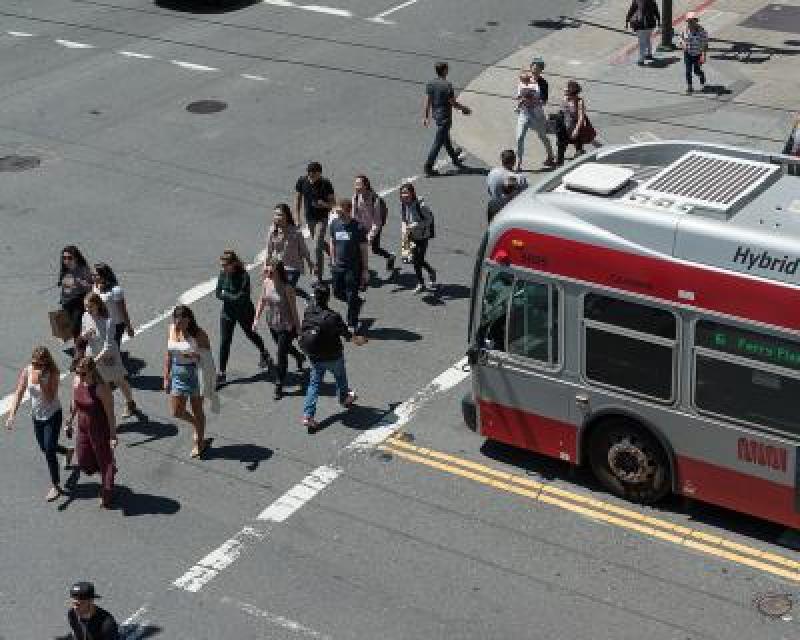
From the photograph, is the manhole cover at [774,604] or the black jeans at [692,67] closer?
the manhole cover at [774,604]

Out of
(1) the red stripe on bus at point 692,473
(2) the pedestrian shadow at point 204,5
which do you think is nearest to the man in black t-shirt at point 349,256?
(1) the red stripe on bus at point 692,473

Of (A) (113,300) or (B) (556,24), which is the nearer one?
(A) (113,300)

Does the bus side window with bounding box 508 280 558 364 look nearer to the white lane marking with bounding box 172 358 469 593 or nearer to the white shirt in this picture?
the white lane marking with bounding box 172 358 469 593

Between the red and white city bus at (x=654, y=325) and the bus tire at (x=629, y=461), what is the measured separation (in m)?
0.01

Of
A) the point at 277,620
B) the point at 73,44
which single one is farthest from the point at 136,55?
the point at 277,620

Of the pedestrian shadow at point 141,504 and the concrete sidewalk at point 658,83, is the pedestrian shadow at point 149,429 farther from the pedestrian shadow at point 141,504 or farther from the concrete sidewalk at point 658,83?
the concrete sidewalk at point 658,83

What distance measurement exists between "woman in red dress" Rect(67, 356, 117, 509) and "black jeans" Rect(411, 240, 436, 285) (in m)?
5.23

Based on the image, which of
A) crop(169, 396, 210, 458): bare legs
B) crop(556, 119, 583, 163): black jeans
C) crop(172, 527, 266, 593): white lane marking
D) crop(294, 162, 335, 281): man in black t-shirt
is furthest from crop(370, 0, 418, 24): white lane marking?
crop(172, 527, 266, 593): white lane marking

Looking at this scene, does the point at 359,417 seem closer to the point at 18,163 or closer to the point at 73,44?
the point at 18,163

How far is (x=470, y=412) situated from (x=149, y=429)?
352 cm

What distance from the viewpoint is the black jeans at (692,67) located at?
2434cm

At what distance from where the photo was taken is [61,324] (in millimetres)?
15773

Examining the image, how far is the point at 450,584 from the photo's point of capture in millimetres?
12539

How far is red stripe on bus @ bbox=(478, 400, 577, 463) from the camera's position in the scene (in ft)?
45.2
